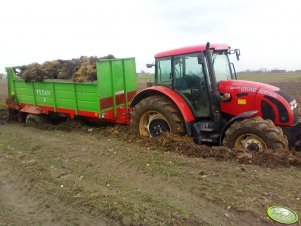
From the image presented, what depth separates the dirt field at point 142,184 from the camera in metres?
4.20

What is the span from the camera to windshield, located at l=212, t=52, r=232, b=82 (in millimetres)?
7140

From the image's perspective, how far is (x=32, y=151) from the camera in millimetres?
7188

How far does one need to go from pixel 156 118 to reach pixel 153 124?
18cm

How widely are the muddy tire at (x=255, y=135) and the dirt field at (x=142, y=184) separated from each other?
0.30 meters

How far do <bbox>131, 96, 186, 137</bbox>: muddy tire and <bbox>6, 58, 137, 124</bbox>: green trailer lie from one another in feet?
3.17

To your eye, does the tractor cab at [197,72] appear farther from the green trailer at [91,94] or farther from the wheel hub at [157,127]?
the green trailer at [91,94]

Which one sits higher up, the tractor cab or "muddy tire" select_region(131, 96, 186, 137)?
the tractor cab

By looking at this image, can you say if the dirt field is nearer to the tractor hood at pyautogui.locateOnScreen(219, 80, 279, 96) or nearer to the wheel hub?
the wheel hub

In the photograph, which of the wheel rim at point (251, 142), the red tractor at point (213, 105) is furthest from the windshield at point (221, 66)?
the wheel rim at point (251, 142)

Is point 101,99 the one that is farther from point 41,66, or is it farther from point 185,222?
point 185,222

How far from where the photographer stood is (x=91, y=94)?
8.76 meters

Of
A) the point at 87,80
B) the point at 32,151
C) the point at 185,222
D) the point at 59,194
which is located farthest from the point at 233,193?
the point at 87,80

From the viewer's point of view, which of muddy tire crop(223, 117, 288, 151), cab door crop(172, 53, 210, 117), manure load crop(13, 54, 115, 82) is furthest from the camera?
manure load crop(13, 54, 115, 82)

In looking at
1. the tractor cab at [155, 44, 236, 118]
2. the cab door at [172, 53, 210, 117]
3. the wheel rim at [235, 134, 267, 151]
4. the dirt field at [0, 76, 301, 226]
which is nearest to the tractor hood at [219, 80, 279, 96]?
the tractor cab at [155, 44, 236, 118]
